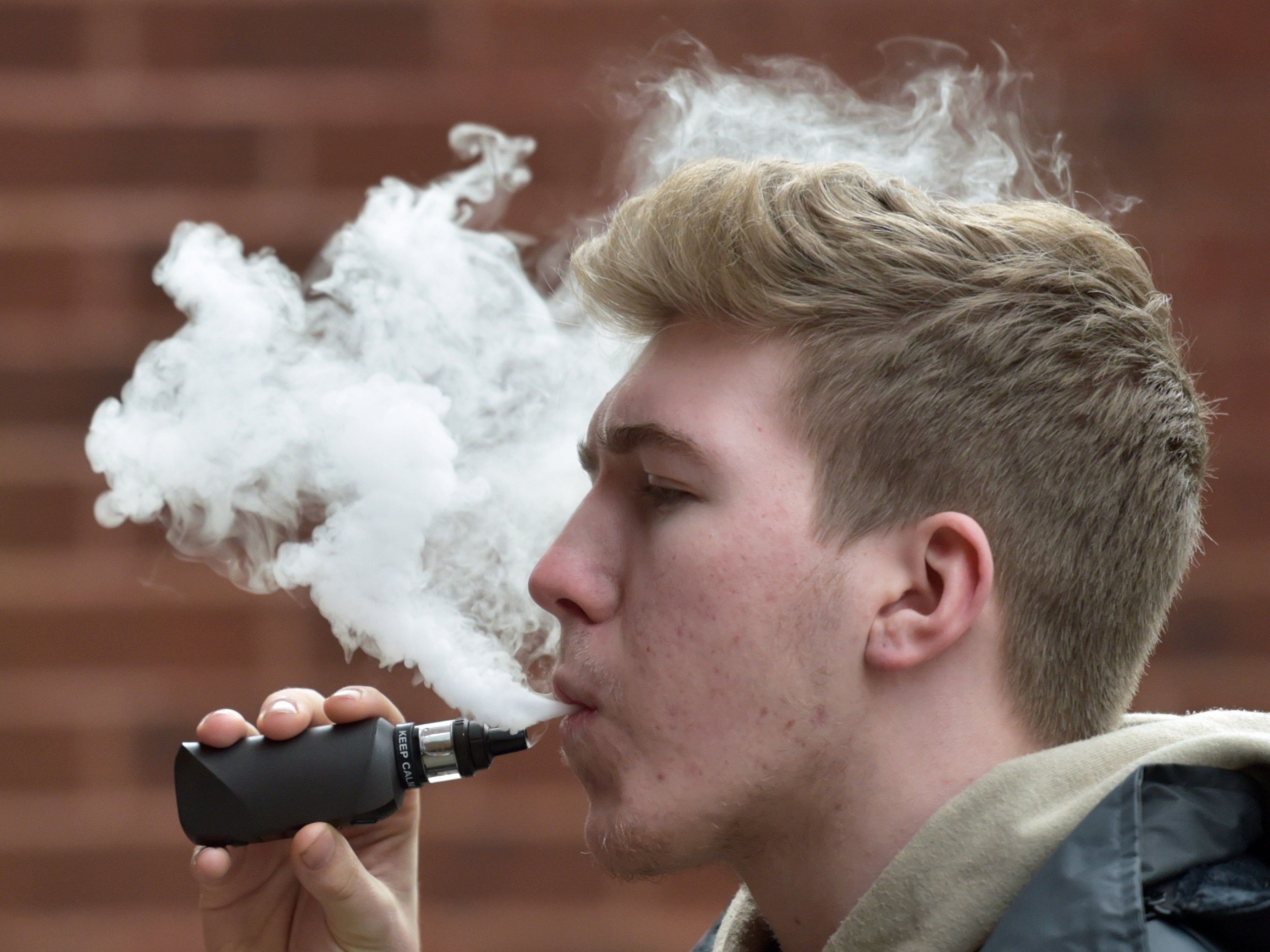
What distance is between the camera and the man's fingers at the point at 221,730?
4.44ft

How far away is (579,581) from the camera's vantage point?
126 centimetres

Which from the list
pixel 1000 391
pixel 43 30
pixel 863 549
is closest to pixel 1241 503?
pixel 1000 391

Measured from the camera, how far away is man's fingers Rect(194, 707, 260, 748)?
135 centimetres

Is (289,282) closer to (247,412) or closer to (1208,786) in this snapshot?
(247,412)

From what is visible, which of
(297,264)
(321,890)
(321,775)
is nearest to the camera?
(321,775)

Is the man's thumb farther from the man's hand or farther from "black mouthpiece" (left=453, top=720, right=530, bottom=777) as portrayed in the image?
"black mouthpiece" (left=453, top=720, right=530, bottom=777)

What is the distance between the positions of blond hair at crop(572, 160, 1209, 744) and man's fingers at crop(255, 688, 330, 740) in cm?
51

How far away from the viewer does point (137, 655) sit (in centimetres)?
212

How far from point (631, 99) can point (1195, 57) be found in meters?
0.82

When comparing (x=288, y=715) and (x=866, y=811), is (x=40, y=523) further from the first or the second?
(x=866, y=811)

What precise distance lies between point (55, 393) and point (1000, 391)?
143 centimetres

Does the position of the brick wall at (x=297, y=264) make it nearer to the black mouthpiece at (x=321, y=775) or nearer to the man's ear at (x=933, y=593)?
the black mouthpiece at (x=321, y=775)

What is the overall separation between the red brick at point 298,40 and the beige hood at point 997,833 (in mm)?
1440

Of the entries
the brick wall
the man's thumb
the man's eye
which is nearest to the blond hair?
the man's eye
